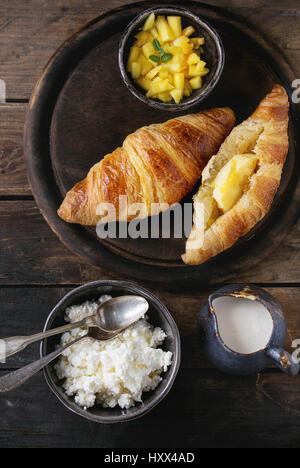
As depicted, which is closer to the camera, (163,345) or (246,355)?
(246,355)

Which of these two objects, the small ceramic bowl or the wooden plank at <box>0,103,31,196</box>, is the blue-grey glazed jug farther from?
the wooden plank at <box>0,103,31,196</box>

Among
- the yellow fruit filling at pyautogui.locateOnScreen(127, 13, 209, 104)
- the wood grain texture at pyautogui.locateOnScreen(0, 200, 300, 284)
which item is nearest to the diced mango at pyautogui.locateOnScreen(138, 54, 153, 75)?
the yellow fruit filling at pyautogui.locateOnScreen(127, 13, 209, 104)

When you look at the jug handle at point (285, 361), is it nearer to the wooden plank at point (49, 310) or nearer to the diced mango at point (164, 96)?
the wooden plank at point (49, 310)

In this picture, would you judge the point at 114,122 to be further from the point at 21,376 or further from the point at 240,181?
the point at 21,376

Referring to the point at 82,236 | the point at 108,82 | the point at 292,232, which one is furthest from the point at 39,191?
the point at 292,232

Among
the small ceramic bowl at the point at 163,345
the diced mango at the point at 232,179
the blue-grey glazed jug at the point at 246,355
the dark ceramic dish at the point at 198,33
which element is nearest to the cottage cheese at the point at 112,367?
the small ceramic bowl at the point at 163,345

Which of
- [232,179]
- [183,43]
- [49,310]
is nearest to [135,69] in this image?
[183,43]

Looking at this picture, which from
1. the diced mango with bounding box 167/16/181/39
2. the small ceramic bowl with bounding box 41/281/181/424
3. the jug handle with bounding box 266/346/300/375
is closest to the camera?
the jug handle with bounding box 266/346/300/375
